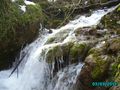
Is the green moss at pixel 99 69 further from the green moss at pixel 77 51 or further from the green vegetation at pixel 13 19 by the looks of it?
the green vegetation at pixel 13 19

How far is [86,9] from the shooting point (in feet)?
29.9

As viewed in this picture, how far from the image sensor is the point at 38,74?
6695 millimetres

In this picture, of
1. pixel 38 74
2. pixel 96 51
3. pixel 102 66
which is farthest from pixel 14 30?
pixel 102 66

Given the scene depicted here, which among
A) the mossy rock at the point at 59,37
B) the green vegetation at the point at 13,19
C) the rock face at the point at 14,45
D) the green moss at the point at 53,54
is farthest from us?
the rock face at the point at 14,45

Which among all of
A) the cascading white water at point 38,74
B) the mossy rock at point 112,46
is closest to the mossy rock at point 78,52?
the cascading white water at point 38,74

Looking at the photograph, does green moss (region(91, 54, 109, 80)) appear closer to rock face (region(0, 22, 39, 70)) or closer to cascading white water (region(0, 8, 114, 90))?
cascading white water (region(0, 8, 114, 90))

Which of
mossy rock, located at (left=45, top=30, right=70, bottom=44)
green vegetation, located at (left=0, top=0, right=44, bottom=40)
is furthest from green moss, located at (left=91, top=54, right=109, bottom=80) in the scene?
green vegetation, located at (left=0, top=0, right=44, bottom=40)

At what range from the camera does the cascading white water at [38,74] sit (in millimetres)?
5812

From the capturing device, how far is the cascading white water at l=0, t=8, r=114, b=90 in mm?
5812

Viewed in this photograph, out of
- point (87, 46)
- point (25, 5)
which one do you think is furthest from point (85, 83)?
point (25, 5)

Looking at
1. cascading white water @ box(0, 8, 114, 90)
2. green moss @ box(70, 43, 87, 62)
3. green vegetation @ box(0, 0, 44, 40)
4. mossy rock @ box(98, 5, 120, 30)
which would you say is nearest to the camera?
cascading white water @ box(0, 8, 114, 90)

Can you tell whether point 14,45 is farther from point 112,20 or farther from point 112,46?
point 112,46

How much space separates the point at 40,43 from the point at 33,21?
2.53 feet
